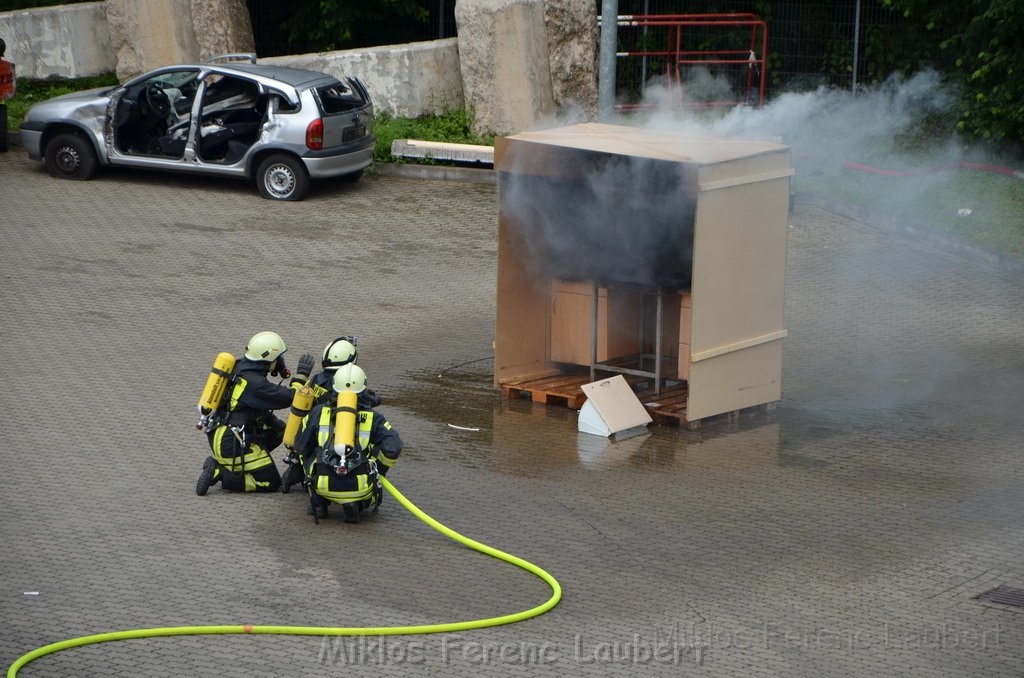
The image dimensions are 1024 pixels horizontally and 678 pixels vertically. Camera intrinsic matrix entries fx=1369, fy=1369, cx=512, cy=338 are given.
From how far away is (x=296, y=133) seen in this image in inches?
650

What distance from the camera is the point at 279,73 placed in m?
17.1

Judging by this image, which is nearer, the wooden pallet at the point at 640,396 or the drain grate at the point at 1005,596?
the drain grate at the point at 1005,596

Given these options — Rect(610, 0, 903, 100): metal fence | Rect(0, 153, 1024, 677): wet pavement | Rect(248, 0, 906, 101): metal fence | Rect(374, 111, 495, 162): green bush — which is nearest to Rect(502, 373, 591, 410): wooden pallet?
Rect(0, 153, 1024, 677): wet pavement

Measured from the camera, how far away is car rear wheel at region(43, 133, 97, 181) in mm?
17406

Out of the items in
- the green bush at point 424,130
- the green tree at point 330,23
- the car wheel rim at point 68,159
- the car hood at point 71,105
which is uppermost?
the green tree at point 330,23

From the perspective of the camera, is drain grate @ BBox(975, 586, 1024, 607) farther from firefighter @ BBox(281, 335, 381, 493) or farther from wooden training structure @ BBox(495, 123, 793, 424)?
firefighter @ BBox(281, 335, 381, 493)

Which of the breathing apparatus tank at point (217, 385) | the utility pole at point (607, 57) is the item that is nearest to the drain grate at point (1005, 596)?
the breathing apparatus tank at point (217, 385)

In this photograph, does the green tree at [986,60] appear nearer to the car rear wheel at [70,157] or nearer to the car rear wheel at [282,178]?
the car rear wheel at [282,178]

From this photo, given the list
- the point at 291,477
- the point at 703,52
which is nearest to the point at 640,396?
the point at 291,477

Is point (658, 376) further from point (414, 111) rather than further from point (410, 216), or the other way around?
point (414, 111)

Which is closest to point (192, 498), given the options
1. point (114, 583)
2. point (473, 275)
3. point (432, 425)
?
point (114, 583)

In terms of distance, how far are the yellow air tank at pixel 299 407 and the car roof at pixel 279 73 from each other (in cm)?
892

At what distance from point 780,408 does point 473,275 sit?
4524mm

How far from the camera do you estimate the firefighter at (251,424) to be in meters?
8.55
